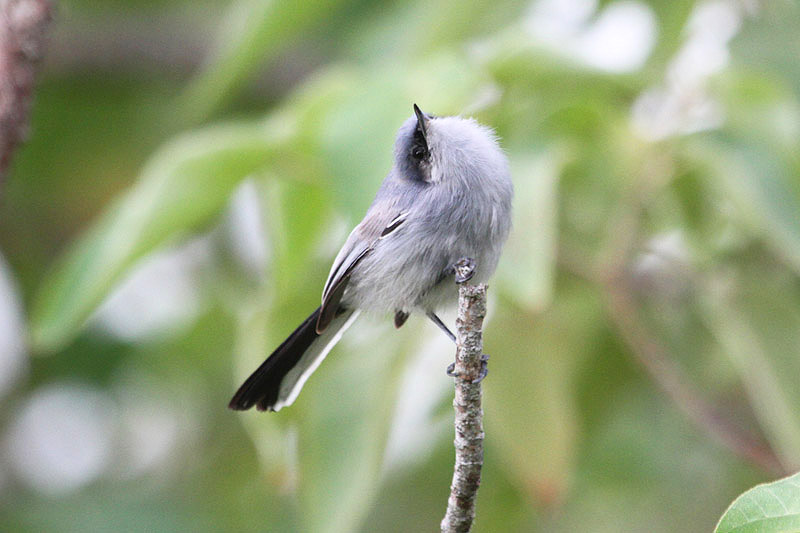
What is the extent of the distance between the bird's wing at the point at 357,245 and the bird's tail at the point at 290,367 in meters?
0.05

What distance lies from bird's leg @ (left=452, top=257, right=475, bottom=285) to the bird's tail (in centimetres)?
26

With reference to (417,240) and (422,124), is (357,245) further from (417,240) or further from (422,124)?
(422,124)

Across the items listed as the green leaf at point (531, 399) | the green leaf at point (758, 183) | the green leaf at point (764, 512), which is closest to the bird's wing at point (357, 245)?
the green leaf at point (764, 512)

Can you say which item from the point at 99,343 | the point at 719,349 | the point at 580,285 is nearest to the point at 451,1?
the point at 580,285

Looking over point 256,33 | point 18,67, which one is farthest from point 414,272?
point 256,33

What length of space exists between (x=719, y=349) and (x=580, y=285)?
611mm

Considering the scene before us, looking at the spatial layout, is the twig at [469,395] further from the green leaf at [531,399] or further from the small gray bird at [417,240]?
the green leaf at [531,399]

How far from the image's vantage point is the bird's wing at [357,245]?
1.42m

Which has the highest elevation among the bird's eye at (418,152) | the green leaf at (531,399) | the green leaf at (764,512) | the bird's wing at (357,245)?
the bird's eye at (418,152)

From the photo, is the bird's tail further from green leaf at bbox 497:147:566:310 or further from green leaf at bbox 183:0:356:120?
green leaf at bbox 183:0:356:120

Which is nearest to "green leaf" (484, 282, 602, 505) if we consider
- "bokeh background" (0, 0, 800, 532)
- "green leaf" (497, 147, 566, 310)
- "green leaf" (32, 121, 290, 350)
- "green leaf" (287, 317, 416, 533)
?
"bokeh background" (0, 0, 800, 532)

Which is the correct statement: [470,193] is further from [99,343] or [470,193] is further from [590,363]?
[99,343]

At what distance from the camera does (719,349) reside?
9.48ft

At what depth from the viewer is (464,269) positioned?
1.33m
